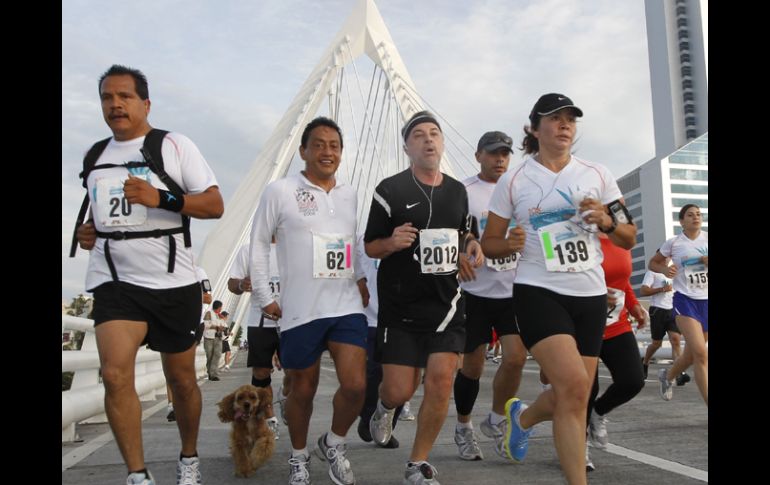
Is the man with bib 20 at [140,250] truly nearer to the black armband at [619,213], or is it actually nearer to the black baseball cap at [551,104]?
the black baseball cap at [551,104]

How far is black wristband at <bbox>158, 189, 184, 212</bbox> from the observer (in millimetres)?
3676

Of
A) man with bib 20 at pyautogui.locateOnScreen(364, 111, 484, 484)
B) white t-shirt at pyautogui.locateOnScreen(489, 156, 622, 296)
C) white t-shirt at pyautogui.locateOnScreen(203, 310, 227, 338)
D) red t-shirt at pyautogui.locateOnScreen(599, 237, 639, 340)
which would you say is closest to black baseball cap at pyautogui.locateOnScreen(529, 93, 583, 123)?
white t-shirt at pyautogui.locateOnScreen(489, 156, 622, 296)

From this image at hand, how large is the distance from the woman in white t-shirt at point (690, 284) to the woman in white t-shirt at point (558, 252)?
3.13m

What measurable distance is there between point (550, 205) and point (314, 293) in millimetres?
1381

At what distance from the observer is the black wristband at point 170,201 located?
368 centimetres

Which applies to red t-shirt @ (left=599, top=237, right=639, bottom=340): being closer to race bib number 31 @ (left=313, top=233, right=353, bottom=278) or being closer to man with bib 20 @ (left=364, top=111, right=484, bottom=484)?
man with bib 20 @ (left=364, top=111, right=484, bottom=484)

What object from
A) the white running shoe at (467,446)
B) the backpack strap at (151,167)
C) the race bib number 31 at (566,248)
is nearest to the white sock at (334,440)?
the white running shoe at (467,446)

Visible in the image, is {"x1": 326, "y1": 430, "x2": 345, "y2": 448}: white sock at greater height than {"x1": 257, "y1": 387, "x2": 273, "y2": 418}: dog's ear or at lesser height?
lesser

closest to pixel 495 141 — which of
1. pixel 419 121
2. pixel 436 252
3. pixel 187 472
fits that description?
pixel 419 121

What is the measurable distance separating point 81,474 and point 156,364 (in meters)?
7.08

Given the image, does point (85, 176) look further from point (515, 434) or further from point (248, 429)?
point (515, 434)

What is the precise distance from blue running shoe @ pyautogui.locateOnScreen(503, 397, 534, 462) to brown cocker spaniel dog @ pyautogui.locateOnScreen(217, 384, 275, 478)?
1537 millimetres
